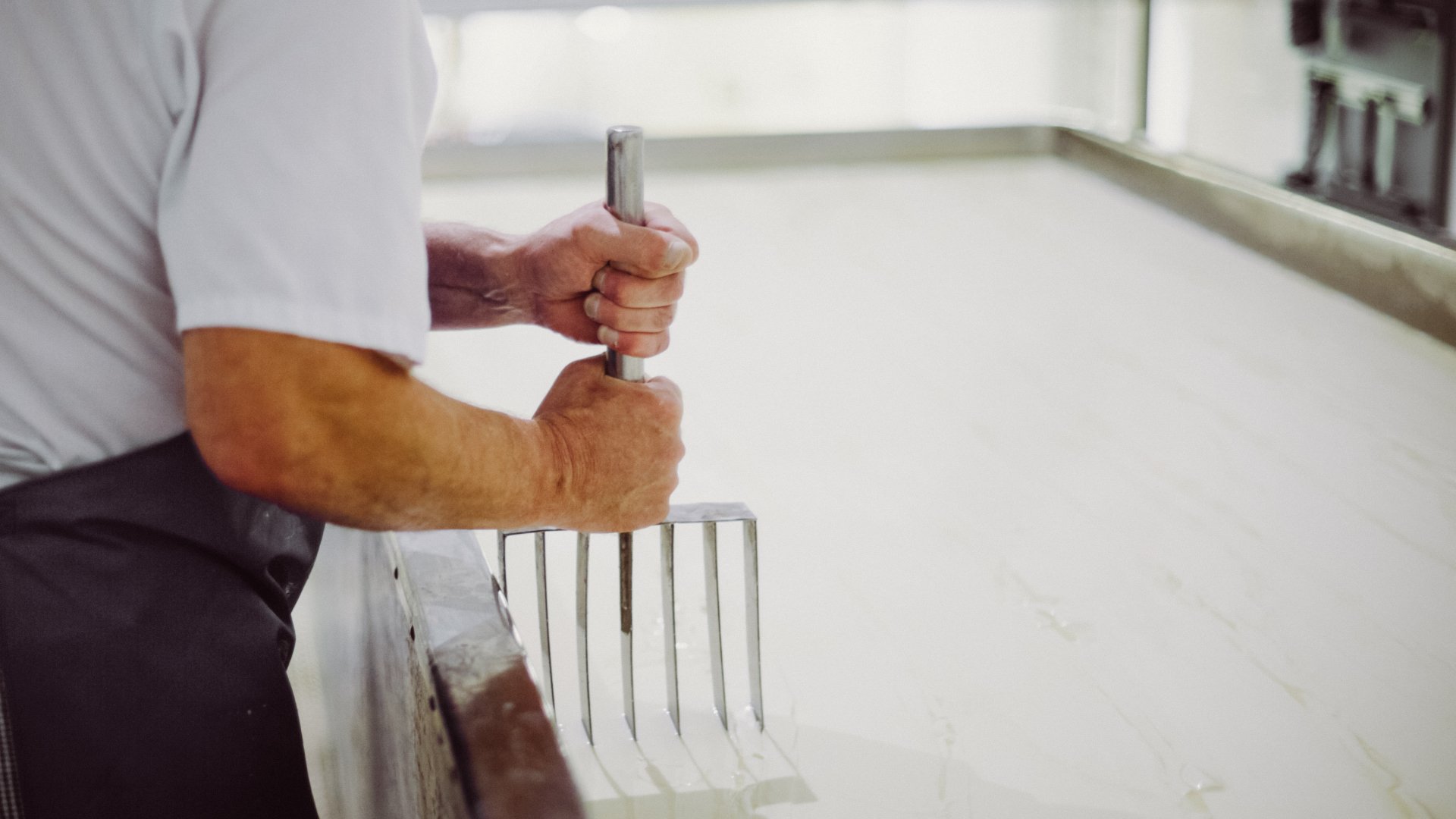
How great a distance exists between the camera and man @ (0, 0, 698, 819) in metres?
0.66

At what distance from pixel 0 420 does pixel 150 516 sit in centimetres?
11

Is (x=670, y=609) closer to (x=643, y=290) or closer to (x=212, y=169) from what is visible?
(x=643, y=290)

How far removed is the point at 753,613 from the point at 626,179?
418mm

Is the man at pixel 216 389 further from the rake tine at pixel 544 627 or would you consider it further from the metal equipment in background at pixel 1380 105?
the metal equipment in background at pixel 1380 105

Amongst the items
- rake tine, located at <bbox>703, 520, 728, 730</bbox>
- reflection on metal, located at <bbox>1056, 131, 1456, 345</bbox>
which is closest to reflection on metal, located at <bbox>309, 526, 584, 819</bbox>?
rake tine, located at <bbox>703, 520, 728, 730</bbox>

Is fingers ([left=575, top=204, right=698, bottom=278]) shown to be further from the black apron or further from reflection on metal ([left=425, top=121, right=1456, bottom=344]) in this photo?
reflection on metal ([left=425, top=121, right=1456, bottom=344])

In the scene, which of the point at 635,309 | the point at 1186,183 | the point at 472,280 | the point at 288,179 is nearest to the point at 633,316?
the point at 635,309

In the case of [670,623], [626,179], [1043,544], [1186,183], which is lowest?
[1043,544]

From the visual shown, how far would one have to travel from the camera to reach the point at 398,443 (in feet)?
2.41

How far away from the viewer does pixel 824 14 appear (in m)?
7.34

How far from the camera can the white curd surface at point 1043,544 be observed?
1.06m

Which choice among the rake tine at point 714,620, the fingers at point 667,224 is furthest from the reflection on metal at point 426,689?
the fingers at point 667,224

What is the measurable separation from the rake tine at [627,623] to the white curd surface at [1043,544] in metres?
0.03

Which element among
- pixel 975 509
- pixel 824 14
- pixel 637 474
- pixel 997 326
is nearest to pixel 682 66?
pixel 824 14
